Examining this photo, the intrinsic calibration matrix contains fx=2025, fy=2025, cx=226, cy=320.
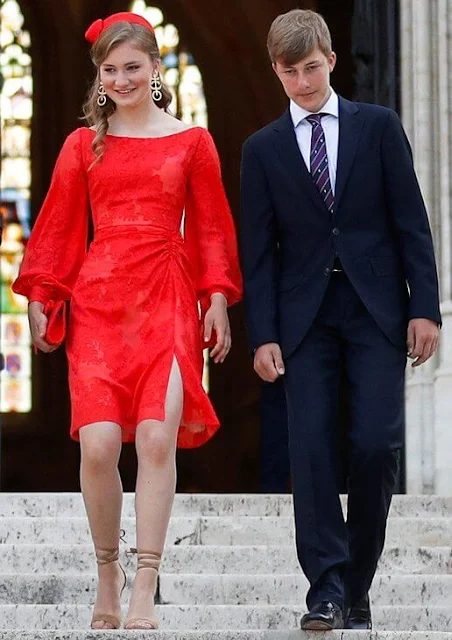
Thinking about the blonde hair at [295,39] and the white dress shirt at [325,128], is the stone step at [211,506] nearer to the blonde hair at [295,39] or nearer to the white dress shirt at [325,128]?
the white dress shirt at [325,128]

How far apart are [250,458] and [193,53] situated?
3.68 m

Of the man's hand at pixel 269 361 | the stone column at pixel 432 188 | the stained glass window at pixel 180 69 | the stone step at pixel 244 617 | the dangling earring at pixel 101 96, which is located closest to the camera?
the man's hand at pixel 269 361

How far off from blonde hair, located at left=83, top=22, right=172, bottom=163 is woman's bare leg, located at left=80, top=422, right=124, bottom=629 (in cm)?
82

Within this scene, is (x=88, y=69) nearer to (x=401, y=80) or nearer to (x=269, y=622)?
(x=401, y=80)

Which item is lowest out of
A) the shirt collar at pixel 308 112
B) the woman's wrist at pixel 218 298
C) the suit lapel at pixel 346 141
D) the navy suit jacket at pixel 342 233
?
the woman's wrist at pixel 218 298

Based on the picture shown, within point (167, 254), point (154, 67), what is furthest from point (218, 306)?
point (154, 67)

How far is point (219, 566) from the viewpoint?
7191 millimetres

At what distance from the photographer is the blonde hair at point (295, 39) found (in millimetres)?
5598

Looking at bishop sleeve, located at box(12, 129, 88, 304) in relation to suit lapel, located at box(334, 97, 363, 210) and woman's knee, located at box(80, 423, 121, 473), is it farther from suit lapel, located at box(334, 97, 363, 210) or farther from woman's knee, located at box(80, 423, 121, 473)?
suit lapel, located at box(334, 97, 363, 210)

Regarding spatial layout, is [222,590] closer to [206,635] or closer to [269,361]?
[269,361]

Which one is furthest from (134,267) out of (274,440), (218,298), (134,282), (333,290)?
(274,440)

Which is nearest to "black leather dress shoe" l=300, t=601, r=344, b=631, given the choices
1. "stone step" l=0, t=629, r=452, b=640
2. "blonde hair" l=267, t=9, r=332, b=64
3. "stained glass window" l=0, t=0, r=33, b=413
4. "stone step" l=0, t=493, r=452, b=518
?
"stone step" l=0, t=629, r=452, b=640

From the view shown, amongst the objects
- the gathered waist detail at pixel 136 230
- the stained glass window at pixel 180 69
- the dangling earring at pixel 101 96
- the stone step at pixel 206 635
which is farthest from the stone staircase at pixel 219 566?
the stained glass window at pixel 180 69

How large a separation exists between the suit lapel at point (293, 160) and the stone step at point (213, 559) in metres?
1.87
